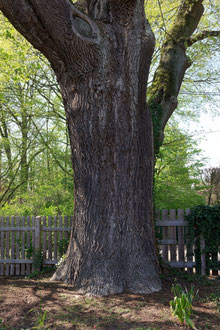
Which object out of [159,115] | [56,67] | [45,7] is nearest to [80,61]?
[56,67]

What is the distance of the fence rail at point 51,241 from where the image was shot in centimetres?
682

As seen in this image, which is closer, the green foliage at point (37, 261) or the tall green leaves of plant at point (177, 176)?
the green foliage at point (37, 261)

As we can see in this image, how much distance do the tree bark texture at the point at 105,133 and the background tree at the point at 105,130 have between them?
0.02m

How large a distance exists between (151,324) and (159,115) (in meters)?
5.08

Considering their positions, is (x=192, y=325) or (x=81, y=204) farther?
(x=81, y=204)

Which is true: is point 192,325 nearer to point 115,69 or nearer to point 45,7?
point 115,69

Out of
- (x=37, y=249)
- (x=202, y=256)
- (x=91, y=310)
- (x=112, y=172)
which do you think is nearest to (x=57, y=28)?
(x=112, y=172)

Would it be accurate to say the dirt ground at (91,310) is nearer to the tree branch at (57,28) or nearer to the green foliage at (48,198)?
the tree branch at (57,28)

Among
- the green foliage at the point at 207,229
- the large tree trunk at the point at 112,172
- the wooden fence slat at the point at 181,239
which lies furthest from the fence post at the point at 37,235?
the green foliage at the point at 207,229

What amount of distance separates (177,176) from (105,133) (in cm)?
804

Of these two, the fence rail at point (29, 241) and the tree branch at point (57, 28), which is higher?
the tree branch at point (57, 28)

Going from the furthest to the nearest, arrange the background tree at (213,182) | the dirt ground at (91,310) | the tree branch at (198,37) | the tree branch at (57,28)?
the background tree at (213,182) → the tree branch at (198,37) → the tree branch at (57,28) → the dirt ground at (91,310)

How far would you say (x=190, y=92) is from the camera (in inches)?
→ 516

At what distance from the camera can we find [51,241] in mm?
7320
